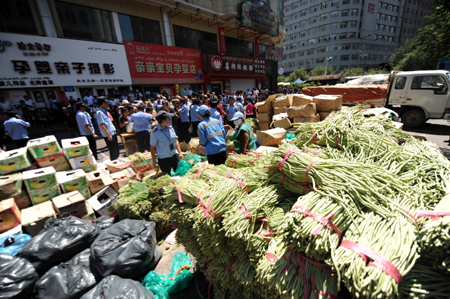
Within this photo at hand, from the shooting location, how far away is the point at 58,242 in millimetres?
2381

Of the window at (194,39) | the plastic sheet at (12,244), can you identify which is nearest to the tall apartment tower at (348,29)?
the window at (194,39)

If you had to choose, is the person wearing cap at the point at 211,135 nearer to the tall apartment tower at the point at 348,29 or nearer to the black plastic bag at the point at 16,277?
the black plastic bag at the point at 16,277

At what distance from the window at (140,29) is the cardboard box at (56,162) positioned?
11.9 meters

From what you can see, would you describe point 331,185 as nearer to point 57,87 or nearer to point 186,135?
point 186,135

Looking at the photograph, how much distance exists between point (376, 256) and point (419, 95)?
10.8 meters

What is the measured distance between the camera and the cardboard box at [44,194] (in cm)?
349

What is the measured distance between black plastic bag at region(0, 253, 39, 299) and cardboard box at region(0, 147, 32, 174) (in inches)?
87.6

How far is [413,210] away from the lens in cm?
119

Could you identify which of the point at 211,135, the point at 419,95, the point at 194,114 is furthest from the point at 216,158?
the point at 419,95

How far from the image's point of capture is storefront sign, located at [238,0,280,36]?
17312 millimetres

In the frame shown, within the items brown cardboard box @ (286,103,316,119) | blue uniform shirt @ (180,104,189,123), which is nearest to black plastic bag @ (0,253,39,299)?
brown cardboard box @ (286,103,316,119)

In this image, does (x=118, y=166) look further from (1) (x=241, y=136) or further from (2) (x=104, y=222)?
(1) (x=241, y=136)

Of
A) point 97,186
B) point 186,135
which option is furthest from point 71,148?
point 186,135

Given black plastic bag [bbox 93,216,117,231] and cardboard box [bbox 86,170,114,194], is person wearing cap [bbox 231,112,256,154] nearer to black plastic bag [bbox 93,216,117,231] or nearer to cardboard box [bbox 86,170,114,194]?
black plastic bag [bbox 93,216,117,231]
